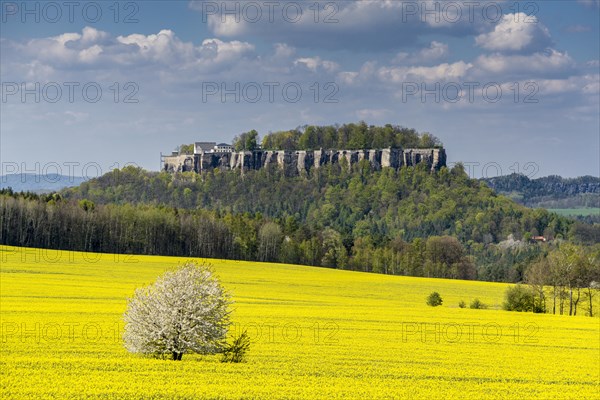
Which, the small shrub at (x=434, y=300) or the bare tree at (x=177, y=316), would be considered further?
the small shrub at (x=434, y=300)

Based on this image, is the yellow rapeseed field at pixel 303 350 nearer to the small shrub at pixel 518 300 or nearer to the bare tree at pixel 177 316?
the bare tree at pixel 177 316

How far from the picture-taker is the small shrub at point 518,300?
210 ft

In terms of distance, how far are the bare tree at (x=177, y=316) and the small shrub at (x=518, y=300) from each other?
141 ft

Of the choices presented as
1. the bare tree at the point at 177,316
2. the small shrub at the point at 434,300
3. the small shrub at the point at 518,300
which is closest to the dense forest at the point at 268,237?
the small shrub at the point at 518,300

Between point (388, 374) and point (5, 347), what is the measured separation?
13936 millimetres

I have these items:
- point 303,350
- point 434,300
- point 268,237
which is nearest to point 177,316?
point 303,350

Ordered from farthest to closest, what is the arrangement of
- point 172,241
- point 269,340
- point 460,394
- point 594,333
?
point 172,241
point 594,333
point 269,340
point 460,394

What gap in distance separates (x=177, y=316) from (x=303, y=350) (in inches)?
294

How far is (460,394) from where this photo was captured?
76.3 feet

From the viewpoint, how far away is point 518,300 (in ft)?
210

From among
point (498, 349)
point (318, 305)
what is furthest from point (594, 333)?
point (318, 305)

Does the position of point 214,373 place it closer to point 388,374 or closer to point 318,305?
point 388,374

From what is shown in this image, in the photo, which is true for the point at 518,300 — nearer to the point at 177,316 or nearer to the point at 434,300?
the point at 434,300

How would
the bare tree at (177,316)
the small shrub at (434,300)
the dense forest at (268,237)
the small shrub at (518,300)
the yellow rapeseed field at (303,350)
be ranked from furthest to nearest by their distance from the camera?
the dense forest at (268,237) → the small shrub at (518,300) → the small shrub at (434,300) → the bare tree at (177,316) → the yellow rapeseed field at (303,350)
